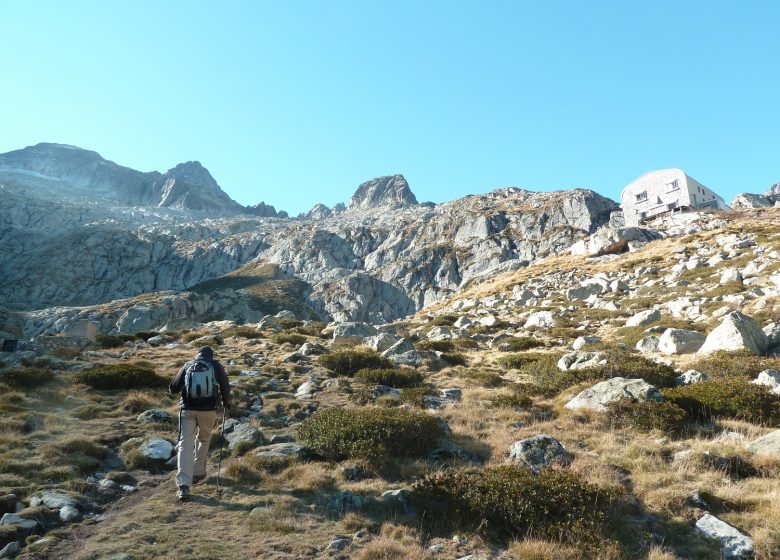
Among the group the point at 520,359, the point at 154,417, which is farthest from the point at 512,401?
the point at 154,417

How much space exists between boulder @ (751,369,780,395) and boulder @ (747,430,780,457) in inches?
130

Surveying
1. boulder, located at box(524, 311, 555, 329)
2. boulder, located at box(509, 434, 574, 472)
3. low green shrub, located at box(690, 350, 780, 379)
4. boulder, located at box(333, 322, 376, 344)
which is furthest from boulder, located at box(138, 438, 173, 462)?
boulder, located at box(524, 311, 555, 329)

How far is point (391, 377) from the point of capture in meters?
16.9

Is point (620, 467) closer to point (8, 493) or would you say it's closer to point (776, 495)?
point (776, 495)

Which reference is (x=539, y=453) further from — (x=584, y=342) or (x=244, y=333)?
(x=244, y=333)

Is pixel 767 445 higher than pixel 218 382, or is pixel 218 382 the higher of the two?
pixel 218 382

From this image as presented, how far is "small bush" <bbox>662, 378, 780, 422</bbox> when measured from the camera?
10.2m

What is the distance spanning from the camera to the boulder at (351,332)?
2631cm

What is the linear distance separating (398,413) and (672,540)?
5.83 metres

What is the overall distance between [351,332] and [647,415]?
62.5ft

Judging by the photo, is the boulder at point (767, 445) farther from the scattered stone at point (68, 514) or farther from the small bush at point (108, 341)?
the small bush at point (108, 341)

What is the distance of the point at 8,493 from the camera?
7055mm

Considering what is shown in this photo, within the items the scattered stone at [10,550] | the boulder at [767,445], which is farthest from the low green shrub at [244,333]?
the boulder at [767,445]

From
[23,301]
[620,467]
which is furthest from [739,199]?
[23,301]
